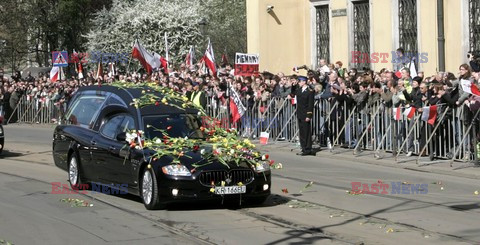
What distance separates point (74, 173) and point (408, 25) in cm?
1534

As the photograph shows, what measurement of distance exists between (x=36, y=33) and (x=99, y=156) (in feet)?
135

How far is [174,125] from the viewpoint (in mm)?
13984

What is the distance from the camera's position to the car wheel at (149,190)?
12648mm

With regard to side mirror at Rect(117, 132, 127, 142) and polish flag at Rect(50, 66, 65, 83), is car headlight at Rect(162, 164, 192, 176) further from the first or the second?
polish flag at Rect(50, 66, 65, 83)

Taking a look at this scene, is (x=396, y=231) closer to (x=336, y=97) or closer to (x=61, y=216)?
(x=61, y=216)

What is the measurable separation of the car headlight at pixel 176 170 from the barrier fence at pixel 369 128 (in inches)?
91.3

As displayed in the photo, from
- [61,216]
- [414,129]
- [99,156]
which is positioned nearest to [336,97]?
[414,129]

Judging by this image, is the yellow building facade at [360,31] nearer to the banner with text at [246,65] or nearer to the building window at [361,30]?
the building window at [361,30]

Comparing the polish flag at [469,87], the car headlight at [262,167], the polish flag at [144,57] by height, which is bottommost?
the car headlight at [262,167]

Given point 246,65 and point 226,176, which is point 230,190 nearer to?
point 226,176

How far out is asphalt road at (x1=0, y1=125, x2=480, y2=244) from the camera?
423 inches

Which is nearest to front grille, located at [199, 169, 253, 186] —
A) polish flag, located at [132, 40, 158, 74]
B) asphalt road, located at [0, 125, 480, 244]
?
asphalt road, located at [0, 125, 480, 244]

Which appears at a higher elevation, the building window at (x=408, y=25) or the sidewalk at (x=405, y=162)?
the building window at (x=408, y=25)

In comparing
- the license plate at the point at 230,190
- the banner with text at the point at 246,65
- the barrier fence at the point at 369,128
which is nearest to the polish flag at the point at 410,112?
the barrier fence at the point at 369,128
